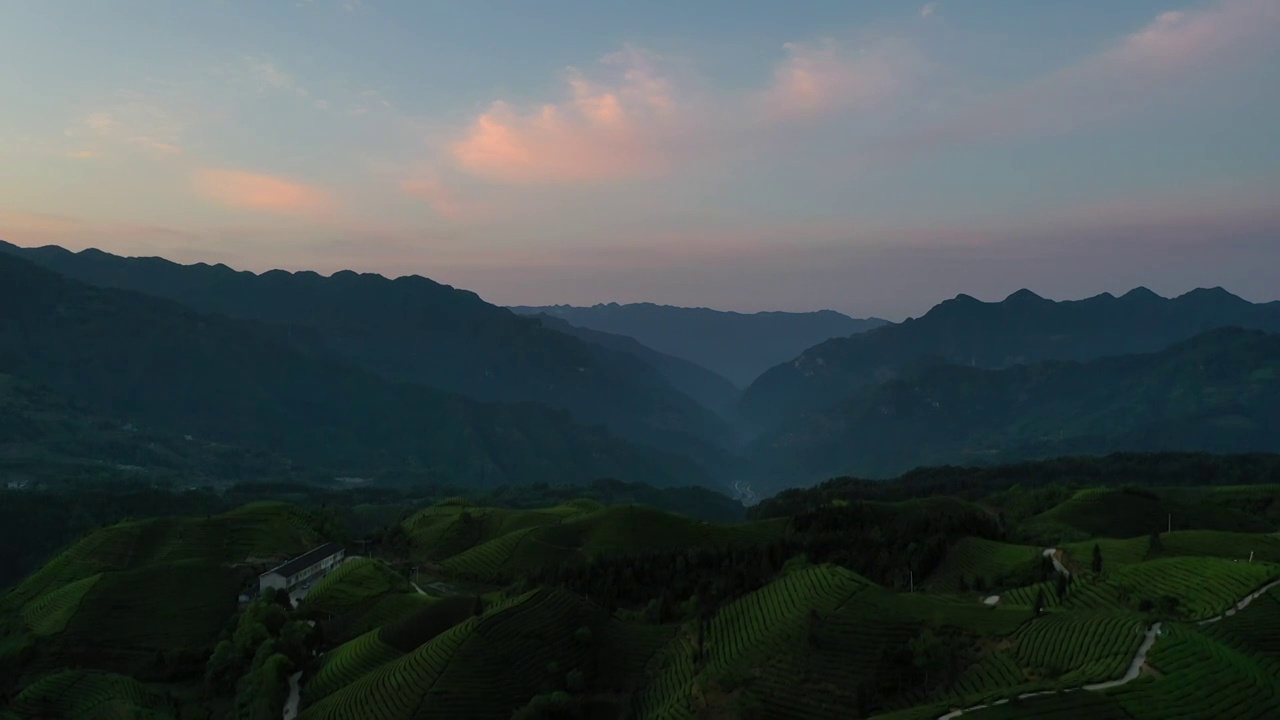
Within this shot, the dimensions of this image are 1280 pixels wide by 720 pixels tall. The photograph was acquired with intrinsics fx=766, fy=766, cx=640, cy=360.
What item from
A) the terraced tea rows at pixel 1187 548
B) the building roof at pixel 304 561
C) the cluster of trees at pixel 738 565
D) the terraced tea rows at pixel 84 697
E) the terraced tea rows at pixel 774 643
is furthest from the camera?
the building roof at pixel 304 561

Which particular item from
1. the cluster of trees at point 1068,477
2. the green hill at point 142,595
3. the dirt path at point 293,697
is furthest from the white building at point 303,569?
the cluster of trees at point 1068,477

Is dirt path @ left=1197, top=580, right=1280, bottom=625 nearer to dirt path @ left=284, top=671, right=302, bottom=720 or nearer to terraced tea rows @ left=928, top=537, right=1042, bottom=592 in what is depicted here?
terraced tea rows @ left=928, top=537, right=1042, bottom=592

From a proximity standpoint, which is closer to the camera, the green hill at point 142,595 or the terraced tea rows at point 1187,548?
the green hill at point 142,595

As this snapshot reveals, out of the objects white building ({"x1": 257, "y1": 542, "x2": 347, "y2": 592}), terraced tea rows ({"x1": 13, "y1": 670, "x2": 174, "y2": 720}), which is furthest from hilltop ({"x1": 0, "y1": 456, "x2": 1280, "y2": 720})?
white building ({"x1": 257, "y1": 542, "x2": 347, "y2": 592})

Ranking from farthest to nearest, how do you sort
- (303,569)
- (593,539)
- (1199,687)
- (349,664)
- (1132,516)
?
(1132,516), (593,539), (303,569), (349,664), (1199,687)

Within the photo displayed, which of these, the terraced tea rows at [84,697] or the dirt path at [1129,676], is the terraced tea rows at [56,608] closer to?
the terraced tea rows at [84,697]

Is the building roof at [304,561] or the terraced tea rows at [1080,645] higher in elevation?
the terraced tea rows at [1080,645]

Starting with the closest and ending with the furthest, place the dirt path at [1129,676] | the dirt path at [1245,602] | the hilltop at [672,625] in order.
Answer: the dirt path at [1129,676] → the hilltop at [672,625] → the dirt path at [1245,602]

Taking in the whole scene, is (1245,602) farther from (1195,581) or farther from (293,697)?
(293,697)

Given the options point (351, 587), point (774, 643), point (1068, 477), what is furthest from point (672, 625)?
point (1068, 477)
